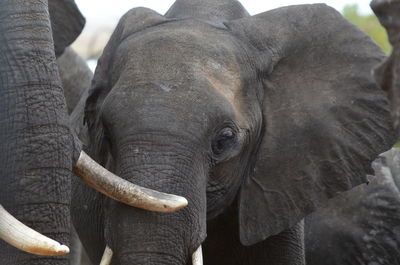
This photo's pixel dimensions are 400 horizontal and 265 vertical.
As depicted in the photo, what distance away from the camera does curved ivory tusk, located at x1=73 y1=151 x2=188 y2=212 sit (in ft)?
14.0

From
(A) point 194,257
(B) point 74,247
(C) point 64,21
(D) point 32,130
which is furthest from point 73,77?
(D) point 32,130

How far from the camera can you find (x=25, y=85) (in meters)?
4.02

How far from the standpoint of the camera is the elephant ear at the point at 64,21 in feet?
19.0

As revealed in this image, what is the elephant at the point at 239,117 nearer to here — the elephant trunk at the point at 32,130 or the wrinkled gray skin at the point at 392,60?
the elephant trunk at the point at 32,130

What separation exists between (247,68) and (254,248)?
71cm

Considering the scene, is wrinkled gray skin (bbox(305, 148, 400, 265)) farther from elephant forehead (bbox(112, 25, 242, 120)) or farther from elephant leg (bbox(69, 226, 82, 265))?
elephant forehead (bbox(112, 25, 242, 120))

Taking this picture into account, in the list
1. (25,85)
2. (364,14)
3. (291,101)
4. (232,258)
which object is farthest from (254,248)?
(364,14)

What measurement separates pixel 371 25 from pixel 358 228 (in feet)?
46.9

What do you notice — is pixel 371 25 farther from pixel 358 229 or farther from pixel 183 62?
pixel 183 62

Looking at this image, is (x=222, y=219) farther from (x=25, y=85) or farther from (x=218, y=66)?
(x=25, y=85)

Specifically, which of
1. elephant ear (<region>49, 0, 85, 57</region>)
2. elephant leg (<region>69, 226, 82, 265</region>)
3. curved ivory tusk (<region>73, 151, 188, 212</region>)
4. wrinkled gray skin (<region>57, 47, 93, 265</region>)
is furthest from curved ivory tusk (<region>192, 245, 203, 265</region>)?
wrinkled gray skin (<region>57, 47, 93, 265</region>)

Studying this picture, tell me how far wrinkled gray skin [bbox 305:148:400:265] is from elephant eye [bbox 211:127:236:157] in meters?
1.70

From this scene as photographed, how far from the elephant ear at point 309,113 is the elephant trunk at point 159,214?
505 millimetres

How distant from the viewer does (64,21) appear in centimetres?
588
